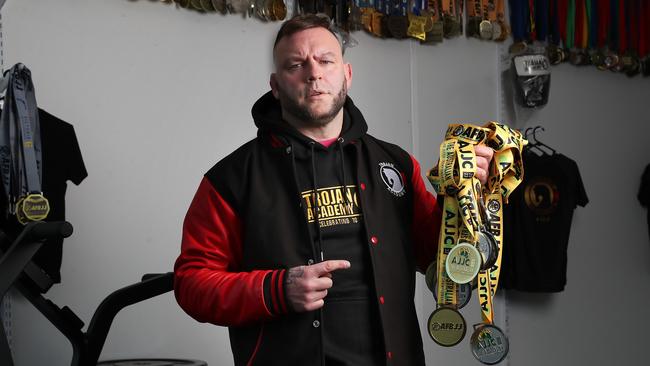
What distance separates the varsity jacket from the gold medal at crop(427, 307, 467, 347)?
5 cm

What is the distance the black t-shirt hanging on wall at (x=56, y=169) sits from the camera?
3.32 m

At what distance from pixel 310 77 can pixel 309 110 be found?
0.26 ft

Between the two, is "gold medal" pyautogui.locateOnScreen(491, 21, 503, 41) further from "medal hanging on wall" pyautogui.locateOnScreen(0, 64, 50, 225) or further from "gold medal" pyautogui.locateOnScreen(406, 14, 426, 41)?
"medal hanging on wall" pyautogui.locateOnScreen(0, 64, 50, 225)

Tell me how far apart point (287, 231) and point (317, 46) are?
0.47m

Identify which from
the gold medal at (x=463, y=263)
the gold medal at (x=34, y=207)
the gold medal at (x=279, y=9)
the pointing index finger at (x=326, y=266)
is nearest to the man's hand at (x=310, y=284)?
the pointing index finger at (x=326, y=266)

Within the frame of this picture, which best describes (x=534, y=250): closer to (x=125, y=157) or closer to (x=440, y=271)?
(x=125, y=157)

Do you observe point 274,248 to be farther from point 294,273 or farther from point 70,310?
point 70,310

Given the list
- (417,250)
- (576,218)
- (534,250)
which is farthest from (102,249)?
(576,218)

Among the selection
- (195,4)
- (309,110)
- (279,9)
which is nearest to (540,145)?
(279,9)

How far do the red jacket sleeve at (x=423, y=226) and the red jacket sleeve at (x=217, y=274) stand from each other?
48 cm

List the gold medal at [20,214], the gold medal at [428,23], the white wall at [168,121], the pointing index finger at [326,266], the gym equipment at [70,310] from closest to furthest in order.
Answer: the pointing index finger at [326,266] → the gym equipment at [70,310] → the gold medal at [20,214] → the white wall at [168,121] → the gold medal at [428,23]

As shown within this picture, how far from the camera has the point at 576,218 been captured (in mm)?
4863

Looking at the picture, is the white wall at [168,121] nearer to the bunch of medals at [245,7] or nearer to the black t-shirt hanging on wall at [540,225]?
the bunch of medals at [245,7]

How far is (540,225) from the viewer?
450 cm
